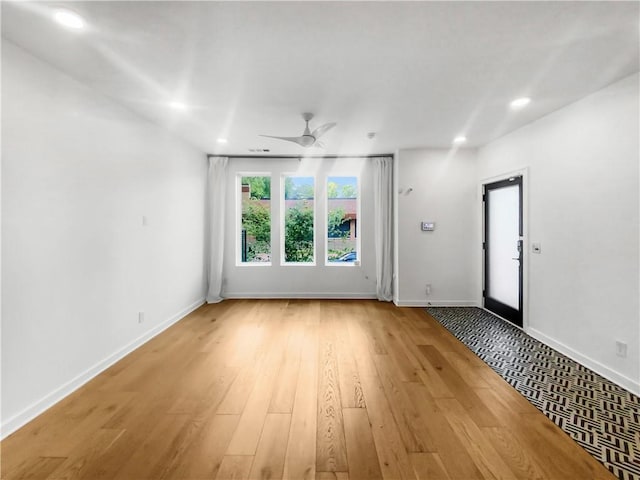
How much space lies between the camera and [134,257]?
3.42 meters

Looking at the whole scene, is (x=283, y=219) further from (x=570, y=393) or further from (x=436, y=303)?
(x=570, y=393)

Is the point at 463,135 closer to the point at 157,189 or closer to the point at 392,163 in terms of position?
the point at 392,163

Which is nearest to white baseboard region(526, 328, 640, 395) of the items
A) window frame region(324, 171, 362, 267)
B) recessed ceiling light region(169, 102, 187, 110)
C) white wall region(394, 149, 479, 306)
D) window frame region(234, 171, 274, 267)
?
white wall region(394, 149, 479, 306)

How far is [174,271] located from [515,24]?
466 centimetres

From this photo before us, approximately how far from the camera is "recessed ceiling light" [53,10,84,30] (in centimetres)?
185

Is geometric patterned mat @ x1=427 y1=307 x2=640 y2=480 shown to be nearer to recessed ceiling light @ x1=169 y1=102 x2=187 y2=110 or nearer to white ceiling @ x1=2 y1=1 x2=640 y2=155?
white ceiling @ x1=2 y1=1 x2=640 y2=155

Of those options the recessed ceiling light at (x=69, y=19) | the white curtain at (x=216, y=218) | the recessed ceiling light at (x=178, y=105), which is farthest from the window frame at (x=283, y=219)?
the recessed ceiling light at (x=69, y=19)

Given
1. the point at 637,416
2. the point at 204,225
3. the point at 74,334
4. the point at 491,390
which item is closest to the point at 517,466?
the point at 491,390

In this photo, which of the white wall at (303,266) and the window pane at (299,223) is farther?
the window pane at (299,223)

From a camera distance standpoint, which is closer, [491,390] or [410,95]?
[491,390]

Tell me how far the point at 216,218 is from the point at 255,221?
0.74 metres

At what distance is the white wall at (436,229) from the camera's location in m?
5.15

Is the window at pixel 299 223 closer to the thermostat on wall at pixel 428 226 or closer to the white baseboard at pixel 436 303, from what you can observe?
the white baseboard at pixel 436 303

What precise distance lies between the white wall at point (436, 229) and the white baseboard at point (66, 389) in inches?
156
